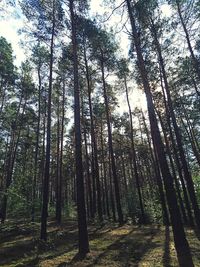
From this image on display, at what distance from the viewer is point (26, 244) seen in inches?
482

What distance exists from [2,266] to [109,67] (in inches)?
653

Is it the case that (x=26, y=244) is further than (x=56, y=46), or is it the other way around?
(x=56, y=46)

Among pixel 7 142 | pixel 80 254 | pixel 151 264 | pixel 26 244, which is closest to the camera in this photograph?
pixel 151 264

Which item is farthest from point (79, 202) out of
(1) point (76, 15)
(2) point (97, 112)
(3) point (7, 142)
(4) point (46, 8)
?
(3) point (7, 142)

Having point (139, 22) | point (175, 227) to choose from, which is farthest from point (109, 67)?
point (175, 227)

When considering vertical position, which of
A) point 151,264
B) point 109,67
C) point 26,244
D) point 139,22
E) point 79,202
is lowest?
point 151,264

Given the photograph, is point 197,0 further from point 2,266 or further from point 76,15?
point 2,266

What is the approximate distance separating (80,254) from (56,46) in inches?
489

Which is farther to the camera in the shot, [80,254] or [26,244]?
[26,244]

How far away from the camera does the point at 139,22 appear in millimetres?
14672

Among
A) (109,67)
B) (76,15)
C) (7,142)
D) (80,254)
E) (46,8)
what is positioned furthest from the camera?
(7,142)

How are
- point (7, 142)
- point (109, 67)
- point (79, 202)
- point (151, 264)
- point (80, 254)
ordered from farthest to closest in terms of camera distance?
point (7, 142) < point (109, 67) < point (79, 202) < point (80, 254) < point (151, 264)

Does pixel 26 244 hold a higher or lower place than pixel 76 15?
lower

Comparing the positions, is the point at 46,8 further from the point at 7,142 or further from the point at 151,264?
the point at 7,142
